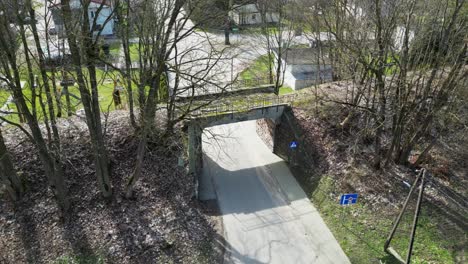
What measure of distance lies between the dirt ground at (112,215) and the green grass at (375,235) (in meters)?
4.19

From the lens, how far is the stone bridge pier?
14.9m

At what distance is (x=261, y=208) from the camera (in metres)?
14.4

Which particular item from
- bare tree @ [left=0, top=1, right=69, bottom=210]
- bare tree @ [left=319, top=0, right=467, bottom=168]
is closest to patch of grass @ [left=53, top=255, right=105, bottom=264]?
bare tree @ [left=0, top=1, right=69, bottom=210]

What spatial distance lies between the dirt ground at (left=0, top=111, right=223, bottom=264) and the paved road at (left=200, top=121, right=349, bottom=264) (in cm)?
87

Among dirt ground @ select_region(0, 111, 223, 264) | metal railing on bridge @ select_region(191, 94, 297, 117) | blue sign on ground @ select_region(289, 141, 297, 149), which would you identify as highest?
metal railing on bridge @ select_region(191, 94, 297, 117)

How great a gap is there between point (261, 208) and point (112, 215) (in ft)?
17.8

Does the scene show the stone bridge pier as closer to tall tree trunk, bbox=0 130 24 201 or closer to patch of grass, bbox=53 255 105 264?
patch of grass, bbox=53 255 105 264

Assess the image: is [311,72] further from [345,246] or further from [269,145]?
[345,246]

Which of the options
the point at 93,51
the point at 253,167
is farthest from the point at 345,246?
the point at 93,51

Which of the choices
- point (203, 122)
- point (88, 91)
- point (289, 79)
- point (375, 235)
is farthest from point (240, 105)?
point (289, 79)

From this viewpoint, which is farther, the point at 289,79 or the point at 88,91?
the point at 289,79

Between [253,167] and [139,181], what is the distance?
17.3 ft

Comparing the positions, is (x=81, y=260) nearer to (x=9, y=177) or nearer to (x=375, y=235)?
(x=9, y=177)

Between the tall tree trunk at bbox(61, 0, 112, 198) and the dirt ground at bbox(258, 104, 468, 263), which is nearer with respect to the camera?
the tall tree trunk at bbox(61, 0, 112, 198)
